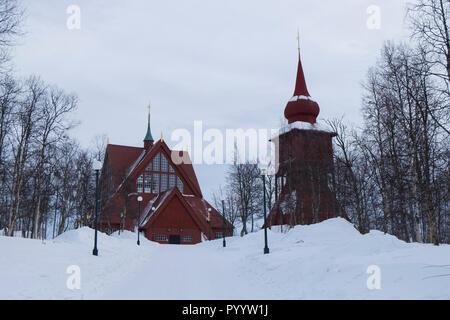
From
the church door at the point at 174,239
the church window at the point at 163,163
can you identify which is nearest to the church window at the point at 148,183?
the church window at the point at 163,163

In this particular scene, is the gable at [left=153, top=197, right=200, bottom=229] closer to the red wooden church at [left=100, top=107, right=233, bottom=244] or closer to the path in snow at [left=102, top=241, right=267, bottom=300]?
the red wooden church at [left=100, top=107, right=233, bottom=244]

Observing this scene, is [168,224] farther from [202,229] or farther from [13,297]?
[13,297]

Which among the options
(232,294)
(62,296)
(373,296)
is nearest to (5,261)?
(62,296)

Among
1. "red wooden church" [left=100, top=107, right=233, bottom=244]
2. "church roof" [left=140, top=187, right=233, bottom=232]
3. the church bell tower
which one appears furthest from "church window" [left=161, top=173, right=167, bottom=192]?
the church bell tower

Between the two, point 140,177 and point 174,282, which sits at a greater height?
point 140,177

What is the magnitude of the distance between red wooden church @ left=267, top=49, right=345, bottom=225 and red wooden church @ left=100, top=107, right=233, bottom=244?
887 cm

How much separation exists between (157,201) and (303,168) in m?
22.5

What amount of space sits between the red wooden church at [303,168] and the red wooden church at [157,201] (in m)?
8.87

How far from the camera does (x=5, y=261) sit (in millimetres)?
10328

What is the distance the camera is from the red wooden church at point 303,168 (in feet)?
108

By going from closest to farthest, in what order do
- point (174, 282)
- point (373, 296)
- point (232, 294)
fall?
point (373, 296) → point (232, 294) → point (174, 282)

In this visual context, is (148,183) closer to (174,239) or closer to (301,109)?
(174,239)
